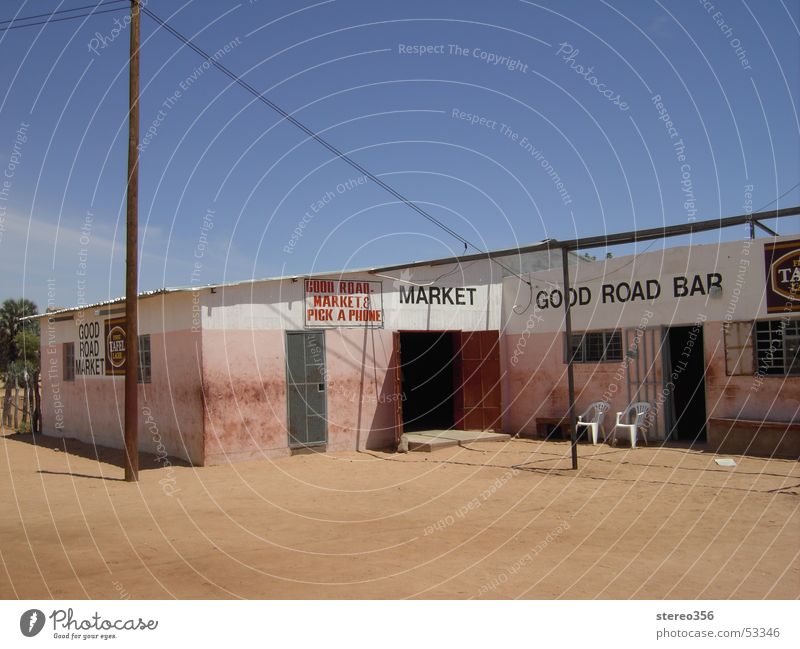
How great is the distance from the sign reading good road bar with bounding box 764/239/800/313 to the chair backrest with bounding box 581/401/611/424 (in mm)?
4317

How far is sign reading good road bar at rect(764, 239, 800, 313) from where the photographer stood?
512 inches

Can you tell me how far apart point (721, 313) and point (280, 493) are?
9.78m

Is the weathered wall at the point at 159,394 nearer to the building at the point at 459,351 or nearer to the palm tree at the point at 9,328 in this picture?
the building at the point at 459,351

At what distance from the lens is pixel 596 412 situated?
52.9 ft

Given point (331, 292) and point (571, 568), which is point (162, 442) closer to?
point (331, 292)

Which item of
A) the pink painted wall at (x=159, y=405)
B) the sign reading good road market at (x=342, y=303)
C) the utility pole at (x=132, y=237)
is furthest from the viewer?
the sign reading good road market at (x=342, y=303)

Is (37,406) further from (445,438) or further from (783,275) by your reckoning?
(783,275)

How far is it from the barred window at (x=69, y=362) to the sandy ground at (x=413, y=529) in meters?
6.28

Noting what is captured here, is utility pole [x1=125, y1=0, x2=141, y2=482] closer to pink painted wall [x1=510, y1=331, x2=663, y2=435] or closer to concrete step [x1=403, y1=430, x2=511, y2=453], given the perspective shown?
concrete step [x1=403, y1=430, x2=511, y2=453]

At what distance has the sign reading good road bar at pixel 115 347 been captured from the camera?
16453 millimetres

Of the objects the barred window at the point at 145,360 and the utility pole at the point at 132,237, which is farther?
the barred window at the point at 145,360

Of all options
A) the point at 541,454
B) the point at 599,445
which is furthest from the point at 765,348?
the point at 541,454

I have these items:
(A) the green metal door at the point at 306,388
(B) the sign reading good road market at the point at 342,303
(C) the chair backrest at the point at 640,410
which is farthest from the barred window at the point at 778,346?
(A) the green metal door at the point at 306,388

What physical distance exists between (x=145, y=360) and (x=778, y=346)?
44.8ft
